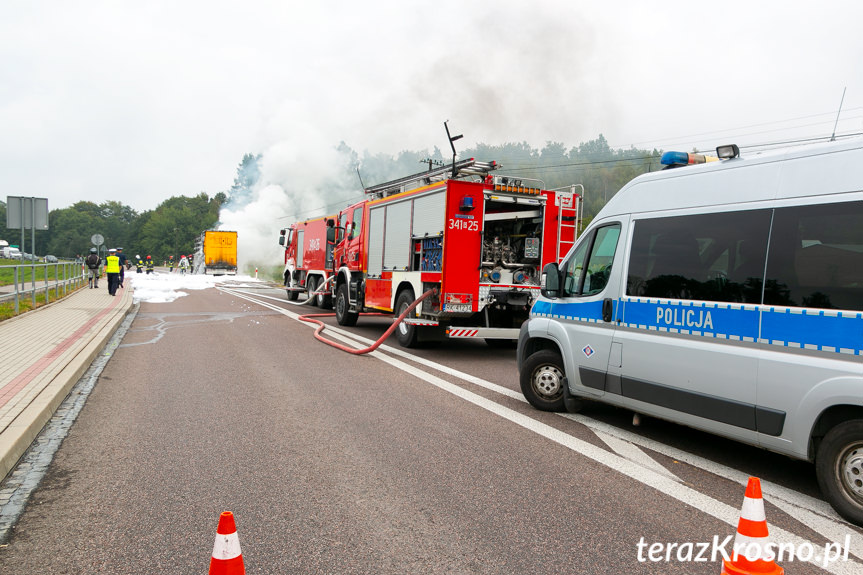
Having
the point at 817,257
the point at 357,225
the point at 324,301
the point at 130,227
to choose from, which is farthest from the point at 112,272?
the point at 130,227

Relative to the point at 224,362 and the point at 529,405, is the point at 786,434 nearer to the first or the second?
the point at 529,405

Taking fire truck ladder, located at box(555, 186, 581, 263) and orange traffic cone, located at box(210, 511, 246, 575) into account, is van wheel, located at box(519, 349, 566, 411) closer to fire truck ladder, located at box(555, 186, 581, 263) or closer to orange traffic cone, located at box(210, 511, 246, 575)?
orange traffic cone, located at box(210, 511, 246, 575)

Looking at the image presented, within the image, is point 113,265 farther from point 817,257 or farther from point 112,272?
point 817,257

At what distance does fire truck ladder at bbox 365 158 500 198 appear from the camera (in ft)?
32.9

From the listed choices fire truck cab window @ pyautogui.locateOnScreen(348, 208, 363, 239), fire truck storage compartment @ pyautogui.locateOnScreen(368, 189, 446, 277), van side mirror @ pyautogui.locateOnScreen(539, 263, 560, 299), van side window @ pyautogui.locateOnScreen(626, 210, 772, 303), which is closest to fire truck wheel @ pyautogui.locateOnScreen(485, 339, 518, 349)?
fire truck storage compartment @ pyautogui.locateOnScreen(368, 189, 446, 277)

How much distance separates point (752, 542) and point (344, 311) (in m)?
12.0

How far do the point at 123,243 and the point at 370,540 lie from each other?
15410 cm

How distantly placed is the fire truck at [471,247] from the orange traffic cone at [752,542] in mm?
7227

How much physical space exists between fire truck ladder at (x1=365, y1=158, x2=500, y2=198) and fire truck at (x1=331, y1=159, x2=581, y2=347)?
2 centimetres

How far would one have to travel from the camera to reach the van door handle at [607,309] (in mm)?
5367

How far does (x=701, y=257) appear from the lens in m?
4.61

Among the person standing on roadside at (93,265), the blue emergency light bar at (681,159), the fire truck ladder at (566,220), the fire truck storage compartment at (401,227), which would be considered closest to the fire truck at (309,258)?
the fire truck storage compartment at (401,227)

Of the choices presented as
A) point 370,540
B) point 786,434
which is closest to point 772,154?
point 786,434

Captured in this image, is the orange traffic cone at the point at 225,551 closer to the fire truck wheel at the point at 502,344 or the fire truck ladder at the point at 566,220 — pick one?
the fire truck ladder at the point at 566,220
